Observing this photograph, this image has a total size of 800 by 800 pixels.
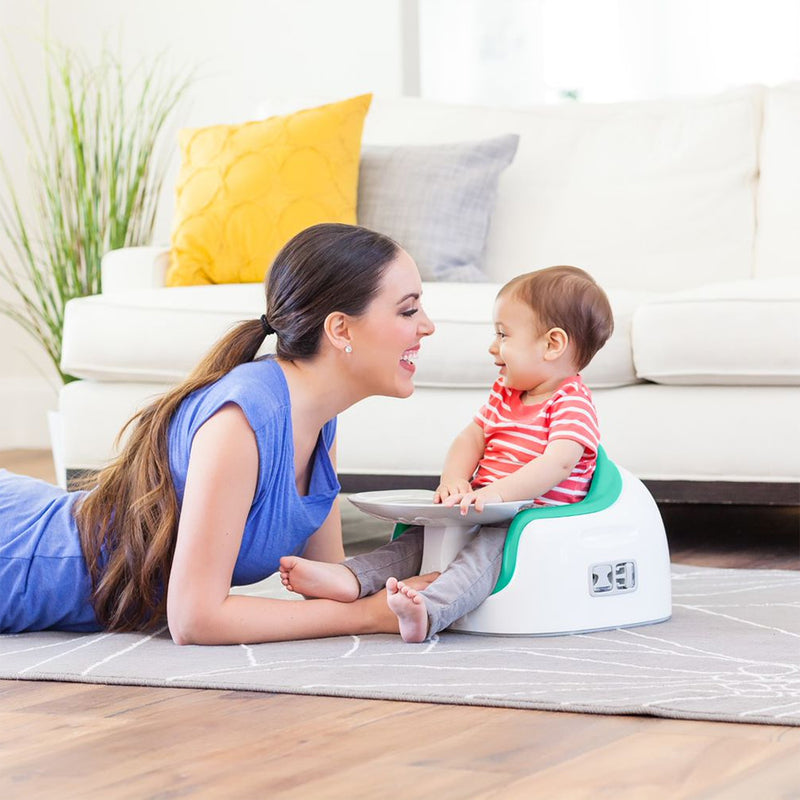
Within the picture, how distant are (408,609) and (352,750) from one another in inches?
17.2

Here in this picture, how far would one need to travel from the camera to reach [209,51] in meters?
4.51

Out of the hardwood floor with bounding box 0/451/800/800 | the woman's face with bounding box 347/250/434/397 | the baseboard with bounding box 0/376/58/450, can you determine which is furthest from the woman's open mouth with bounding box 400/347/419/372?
the baseboard with bounding box 0/376/58/450

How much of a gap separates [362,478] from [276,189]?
2.58 feet

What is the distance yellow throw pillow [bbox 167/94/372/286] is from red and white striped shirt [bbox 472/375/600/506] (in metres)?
1.19

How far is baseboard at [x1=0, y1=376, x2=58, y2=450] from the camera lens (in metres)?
4.78

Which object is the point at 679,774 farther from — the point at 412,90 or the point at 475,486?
the point at 412,90

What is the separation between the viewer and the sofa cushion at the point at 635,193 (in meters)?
3.14

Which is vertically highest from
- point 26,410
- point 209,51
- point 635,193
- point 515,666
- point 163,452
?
point 209,51

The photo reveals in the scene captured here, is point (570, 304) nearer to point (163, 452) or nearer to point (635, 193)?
point (163, 452)

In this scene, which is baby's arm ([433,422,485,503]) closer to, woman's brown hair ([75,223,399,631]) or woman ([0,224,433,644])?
woman ([0,224,433,644])

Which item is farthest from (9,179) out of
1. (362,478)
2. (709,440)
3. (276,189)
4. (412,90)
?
(709,440)

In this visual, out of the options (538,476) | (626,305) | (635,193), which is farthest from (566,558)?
(635,193)

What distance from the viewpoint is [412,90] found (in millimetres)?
4340

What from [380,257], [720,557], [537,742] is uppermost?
[380,257]
